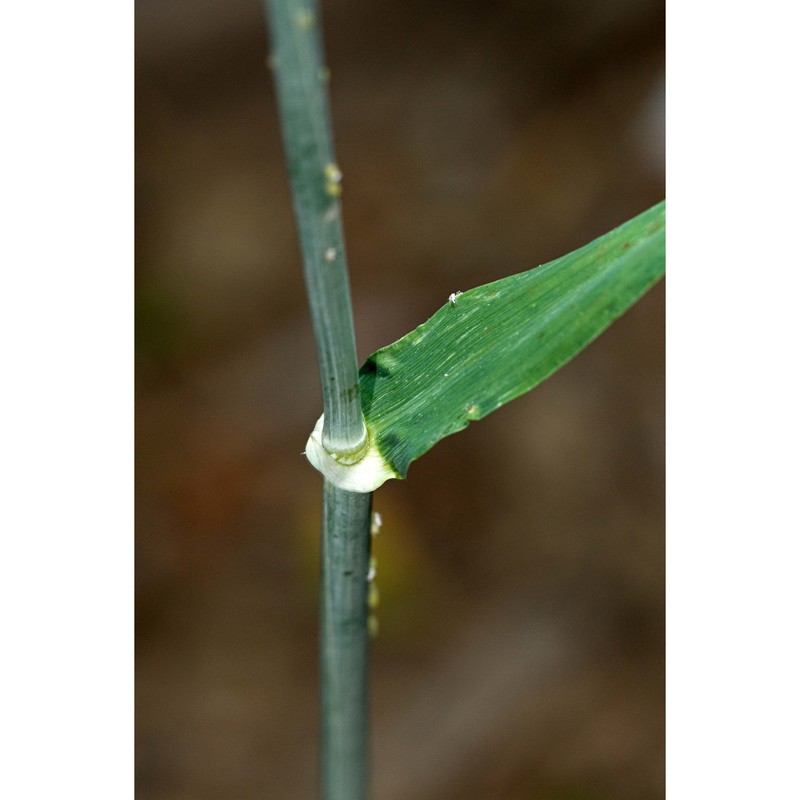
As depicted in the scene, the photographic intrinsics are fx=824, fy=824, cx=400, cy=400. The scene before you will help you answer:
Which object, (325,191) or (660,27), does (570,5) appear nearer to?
(660,27)

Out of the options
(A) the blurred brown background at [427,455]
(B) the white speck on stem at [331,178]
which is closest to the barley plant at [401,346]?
(B) the white speck on stem at [331,178]

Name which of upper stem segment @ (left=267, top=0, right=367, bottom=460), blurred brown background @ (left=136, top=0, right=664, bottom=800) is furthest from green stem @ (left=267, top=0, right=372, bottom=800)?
blurred brown background @ (left=136, top=0, right=664, bottom=800)

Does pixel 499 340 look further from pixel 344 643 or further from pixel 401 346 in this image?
pixel 344 643

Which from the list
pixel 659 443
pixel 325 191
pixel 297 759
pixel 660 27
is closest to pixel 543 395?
pixel 659 443

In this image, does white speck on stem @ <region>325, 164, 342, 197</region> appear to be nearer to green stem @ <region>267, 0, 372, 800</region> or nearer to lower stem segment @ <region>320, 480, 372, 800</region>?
green stem @ <region>267, 0, 372, 800</region>

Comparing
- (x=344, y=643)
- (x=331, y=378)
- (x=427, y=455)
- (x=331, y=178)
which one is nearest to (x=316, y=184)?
(x=331, y=178)

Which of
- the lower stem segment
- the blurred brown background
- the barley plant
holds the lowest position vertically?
the lower stem segment
